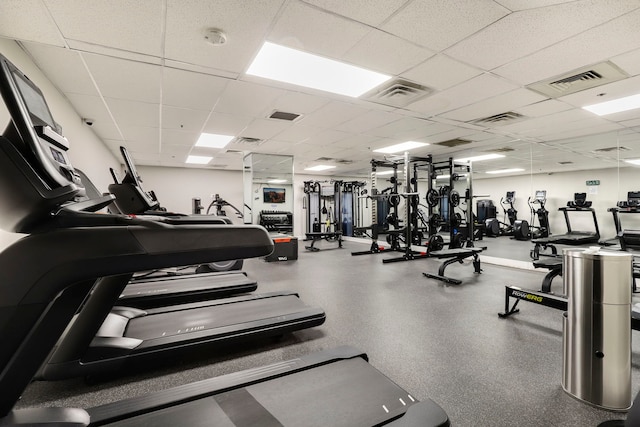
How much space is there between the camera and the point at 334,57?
9.46 feet

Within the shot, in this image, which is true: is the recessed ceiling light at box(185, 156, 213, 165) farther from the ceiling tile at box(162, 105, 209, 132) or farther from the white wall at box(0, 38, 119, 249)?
the ceiling tile at box(162, 105, 209, 132)

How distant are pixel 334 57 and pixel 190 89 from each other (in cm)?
190

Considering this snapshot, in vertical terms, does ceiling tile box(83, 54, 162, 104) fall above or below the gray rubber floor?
above

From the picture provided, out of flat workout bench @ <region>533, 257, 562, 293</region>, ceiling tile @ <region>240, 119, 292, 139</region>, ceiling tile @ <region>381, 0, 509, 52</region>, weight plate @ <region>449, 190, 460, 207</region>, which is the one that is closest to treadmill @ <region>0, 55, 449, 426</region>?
ceiling tile @ <region>381, 0, 509, 52</region>

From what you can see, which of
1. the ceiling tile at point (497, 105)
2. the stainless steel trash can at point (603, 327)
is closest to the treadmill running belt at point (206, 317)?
the stainless steel trash can at point (603, 327)

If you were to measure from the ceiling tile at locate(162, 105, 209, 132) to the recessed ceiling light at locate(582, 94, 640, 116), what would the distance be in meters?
5.92

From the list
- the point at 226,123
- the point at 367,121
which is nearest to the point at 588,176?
the point at 367,121

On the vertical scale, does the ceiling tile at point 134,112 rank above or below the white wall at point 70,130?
above

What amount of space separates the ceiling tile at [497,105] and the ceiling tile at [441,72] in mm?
951

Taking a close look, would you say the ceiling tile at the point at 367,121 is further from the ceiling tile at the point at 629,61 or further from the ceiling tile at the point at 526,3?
the ceiling tile at the point at 629,61

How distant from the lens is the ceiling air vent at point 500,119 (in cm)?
465

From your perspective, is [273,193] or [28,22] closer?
[28,22]

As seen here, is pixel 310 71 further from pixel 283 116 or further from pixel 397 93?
pixel 283 116

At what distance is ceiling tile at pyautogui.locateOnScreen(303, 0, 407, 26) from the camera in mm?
2107
